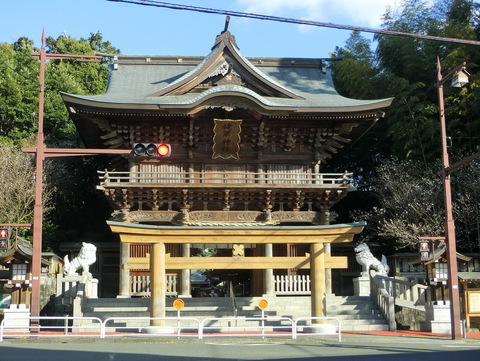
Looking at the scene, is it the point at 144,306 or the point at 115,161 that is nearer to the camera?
the point at 144,306

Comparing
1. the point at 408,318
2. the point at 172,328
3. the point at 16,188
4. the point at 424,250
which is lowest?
the point at 408,318

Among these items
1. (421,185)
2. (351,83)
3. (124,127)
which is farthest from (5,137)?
(421,185)

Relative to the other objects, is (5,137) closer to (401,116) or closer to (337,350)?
(401,116)

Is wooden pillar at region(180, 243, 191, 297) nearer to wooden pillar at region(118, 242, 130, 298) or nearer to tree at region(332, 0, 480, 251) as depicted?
wooden pillar at region(118, 242, 130, 298)

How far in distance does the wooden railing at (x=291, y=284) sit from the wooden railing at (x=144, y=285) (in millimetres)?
4134

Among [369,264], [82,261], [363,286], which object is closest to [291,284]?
[363,286]

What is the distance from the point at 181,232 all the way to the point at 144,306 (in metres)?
4.74

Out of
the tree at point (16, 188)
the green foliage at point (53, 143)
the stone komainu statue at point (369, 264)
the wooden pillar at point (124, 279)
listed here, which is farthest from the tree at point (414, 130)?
the tree at point (16, 188)

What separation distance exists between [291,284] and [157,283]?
8.70 m

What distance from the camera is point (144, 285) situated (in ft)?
82.0

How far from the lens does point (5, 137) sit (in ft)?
111

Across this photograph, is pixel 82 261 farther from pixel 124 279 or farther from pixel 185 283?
pixel 185 283

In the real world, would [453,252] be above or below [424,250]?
below

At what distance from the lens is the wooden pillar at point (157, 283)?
1770 centimetres
